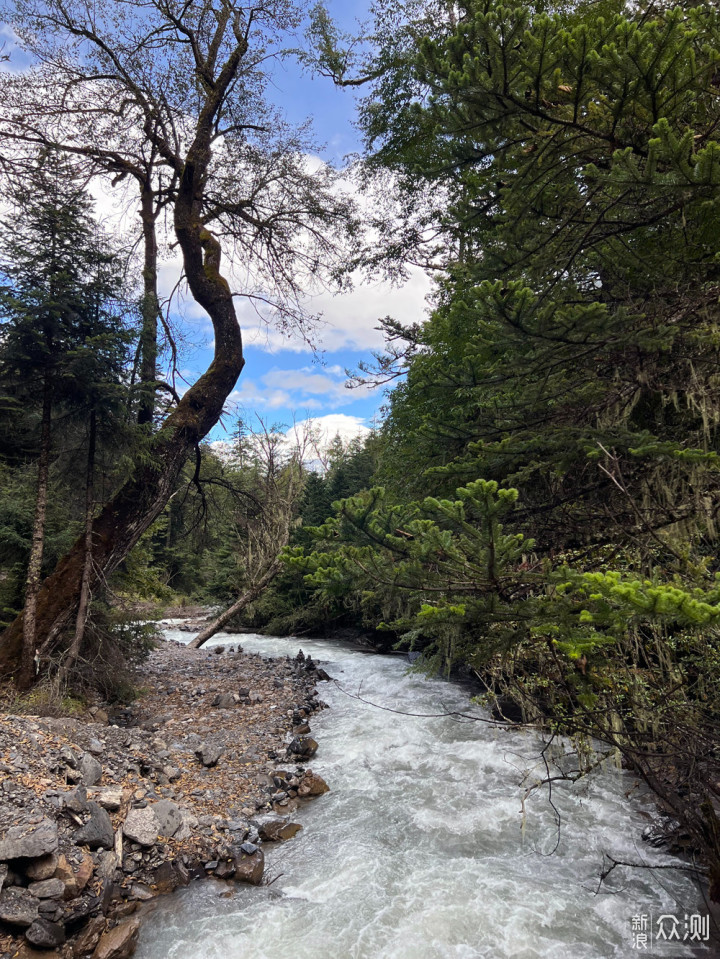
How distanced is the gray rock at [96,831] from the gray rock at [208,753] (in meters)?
1.92

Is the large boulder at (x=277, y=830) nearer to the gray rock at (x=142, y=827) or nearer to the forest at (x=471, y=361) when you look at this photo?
the gray rock at (x=142, y=827)

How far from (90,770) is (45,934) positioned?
4.99 ft

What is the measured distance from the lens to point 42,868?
3.48m

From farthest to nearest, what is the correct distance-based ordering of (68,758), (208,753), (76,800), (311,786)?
(208,753), (311,786), (68,758), (76,800)

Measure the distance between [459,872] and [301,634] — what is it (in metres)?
13.3

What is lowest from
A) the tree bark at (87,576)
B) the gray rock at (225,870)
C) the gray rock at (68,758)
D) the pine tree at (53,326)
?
the gray rock at (225,870)

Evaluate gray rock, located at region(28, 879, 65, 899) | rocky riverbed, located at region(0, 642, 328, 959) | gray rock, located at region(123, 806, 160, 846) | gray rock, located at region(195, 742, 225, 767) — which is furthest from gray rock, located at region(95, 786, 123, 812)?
gray rock, located at region(195, 742, 225, 767)

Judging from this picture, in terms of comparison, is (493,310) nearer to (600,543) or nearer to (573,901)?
(600,543)

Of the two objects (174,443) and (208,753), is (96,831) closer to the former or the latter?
(208,753)

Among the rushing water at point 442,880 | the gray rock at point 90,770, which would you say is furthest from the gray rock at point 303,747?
the gray rock at point 90,770

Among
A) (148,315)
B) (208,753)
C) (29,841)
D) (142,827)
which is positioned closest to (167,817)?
(142,827)

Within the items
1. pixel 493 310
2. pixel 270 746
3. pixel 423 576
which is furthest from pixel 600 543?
pixel 270 746

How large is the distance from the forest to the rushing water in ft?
2.30

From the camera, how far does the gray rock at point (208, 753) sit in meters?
5.97
